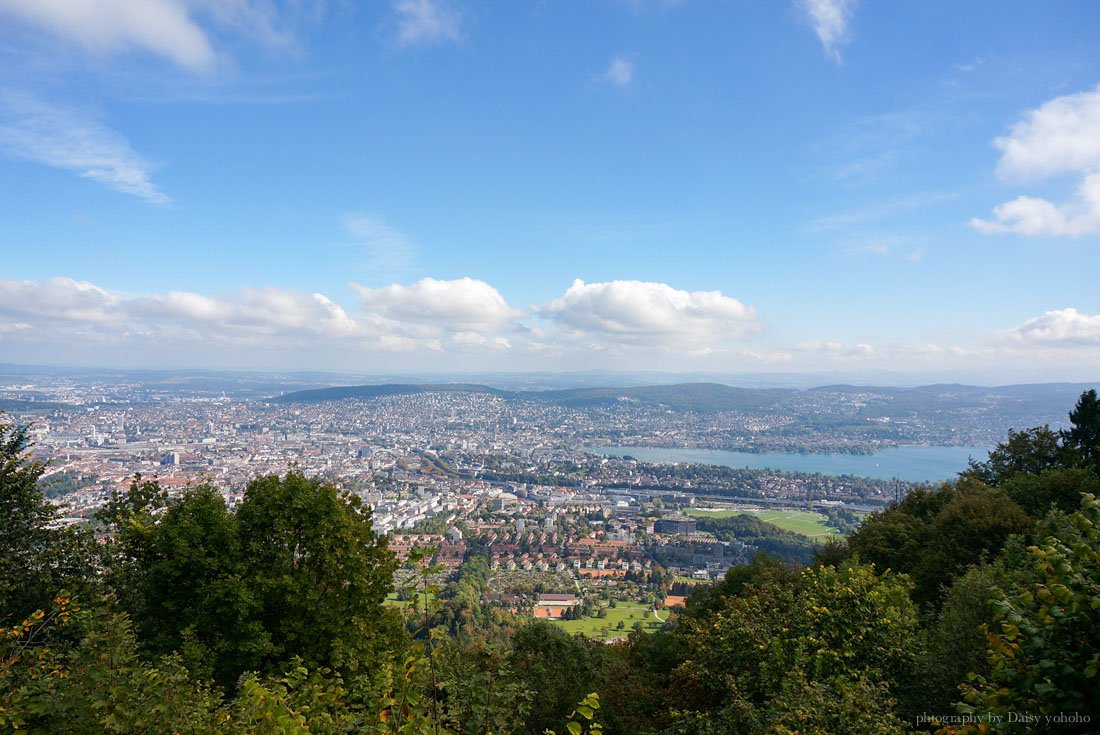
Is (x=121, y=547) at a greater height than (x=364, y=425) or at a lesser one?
greater

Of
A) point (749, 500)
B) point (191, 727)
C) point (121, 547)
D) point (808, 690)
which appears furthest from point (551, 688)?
point (749, 500)

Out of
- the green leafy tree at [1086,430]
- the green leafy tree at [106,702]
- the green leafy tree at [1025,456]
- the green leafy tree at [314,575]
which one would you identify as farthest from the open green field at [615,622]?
the green leafy tree at [106,702]

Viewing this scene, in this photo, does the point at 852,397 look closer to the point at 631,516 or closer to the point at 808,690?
the point at 631,516

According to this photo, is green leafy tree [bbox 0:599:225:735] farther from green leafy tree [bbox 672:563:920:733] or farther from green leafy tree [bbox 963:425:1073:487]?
green leafy tree [bbox 963:425:1073:487]

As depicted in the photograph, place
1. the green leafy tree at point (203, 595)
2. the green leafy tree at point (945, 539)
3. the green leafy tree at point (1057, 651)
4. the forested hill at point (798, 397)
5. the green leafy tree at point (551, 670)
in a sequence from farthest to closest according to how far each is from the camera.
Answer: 1. the forested hill at point (798, 397)
2. the green leafy tree at point (945, 539)
3. the green leafy tree at point (551, 670)
4. the green leafy tree at point (203, 595)
5. the green leafy tree at point (1057, 651)

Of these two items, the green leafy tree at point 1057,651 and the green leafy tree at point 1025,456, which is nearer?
the green leafy tree at point 1057,651

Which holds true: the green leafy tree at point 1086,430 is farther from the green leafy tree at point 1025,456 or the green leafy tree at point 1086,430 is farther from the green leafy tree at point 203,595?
the green leafy tree at point 203,595
